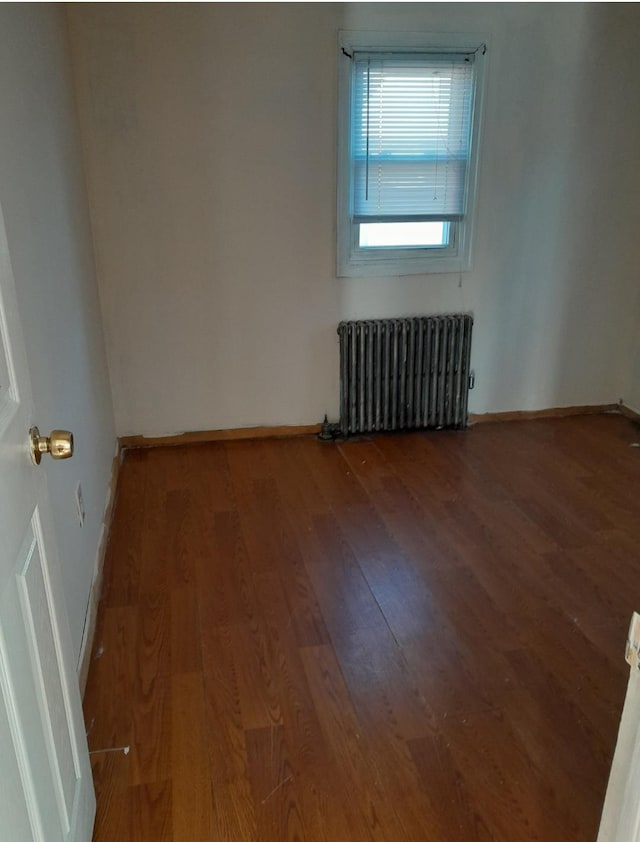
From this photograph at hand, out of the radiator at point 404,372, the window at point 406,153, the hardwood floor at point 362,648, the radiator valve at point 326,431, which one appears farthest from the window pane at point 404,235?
the hardwood floor at point 362,648

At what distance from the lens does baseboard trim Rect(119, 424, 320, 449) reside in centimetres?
372

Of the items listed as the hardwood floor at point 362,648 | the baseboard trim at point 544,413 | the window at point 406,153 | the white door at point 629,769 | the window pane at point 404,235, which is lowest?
the hardwood floor at point 362,648

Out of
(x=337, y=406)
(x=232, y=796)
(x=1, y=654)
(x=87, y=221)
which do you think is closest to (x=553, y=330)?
(x=337, y=406)

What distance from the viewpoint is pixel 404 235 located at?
373 cm

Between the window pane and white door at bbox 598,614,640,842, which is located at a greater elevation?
the window pane

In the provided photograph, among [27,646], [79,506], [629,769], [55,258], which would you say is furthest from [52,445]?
[55,258]

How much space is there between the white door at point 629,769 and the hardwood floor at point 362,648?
0.66 m

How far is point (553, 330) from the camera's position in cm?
402

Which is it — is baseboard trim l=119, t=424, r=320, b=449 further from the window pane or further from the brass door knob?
the brass door knob

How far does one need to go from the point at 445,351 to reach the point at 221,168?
5.03 feet

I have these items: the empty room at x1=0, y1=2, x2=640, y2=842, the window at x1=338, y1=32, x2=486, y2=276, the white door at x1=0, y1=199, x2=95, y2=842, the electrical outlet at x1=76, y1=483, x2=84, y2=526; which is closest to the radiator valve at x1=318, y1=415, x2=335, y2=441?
the empty room at x1=0, y1=2, x2=640, y2=842

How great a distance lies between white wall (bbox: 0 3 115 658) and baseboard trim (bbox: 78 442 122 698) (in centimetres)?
5

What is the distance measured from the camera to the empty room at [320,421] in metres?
1.65

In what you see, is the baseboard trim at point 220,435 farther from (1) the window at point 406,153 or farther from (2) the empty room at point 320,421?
(1) the window at point 406,153
